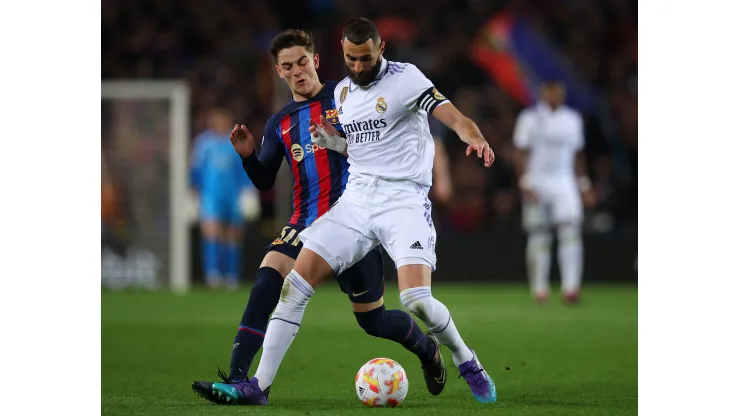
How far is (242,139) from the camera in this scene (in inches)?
225

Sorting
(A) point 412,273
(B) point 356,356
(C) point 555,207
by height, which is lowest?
(B) point 356,356

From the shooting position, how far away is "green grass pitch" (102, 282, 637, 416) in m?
5.58

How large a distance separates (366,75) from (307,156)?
2.11 feet

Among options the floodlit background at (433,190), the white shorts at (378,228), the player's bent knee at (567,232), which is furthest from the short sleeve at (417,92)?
the player's bent knee at (567,232)

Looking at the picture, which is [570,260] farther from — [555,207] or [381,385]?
[381,385]

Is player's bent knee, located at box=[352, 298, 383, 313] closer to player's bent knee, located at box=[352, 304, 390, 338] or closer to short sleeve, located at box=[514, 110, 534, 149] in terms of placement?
player's bent knee, located at box=[352, 304, 390, 338]

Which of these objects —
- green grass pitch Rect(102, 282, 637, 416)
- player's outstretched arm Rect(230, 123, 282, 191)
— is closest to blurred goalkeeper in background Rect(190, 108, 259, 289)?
green grass pitch Rect(102, 282, 637, 416)

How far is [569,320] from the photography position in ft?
34.8

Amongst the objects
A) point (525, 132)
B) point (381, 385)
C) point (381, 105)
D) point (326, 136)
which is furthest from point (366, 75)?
point (525, 132)

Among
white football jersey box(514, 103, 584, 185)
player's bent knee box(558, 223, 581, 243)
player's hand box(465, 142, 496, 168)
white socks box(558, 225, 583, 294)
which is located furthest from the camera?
white football jersey box(514, 103, 584, 185)

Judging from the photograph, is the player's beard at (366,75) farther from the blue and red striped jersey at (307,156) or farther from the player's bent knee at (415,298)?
the player's bent knee at (415,298)

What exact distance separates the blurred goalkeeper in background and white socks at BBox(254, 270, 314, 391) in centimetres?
945

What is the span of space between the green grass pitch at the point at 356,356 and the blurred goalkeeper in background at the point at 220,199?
1450 mm
